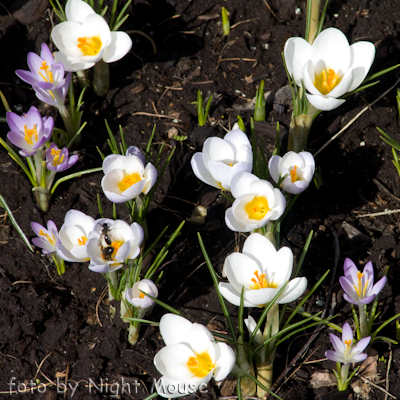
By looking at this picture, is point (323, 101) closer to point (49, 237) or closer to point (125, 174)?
point (125, 174)

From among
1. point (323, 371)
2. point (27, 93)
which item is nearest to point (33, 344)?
point (323, 371)

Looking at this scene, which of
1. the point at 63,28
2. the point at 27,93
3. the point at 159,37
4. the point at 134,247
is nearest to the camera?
the point at 134,247

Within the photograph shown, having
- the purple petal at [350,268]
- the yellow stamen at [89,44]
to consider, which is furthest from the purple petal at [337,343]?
the yellow stamen at [89,44]

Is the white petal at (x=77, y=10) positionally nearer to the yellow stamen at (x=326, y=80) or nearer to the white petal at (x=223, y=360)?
the yellow stamen at (x=326, y=80)

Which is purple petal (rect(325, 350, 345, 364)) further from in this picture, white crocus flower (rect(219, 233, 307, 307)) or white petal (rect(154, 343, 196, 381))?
white petal (rect(154, 343, 196, 381))

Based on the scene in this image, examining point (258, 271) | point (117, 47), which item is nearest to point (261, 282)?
point (258, 271)

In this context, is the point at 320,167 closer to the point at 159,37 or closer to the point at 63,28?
the point at 159,37
